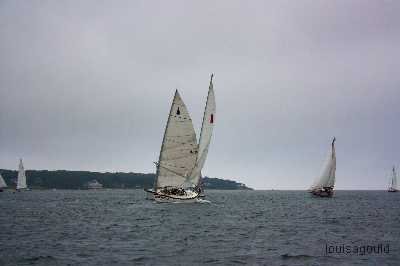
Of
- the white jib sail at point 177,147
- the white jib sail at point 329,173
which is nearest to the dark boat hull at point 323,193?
the white jib sail at point 329,173

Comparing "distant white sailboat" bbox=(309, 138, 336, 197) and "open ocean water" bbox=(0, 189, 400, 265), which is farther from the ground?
"distant white sailboat" bbox=(309, 138, 336, 197)

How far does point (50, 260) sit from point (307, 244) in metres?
18.6

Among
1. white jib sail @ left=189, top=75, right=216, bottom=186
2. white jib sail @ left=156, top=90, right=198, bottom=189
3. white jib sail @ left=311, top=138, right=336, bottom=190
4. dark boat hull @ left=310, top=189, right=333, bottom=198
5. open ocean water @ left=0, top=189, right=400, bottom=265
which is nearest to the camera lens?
open ocean water @ left=0, top=189, right=400, bottom=265

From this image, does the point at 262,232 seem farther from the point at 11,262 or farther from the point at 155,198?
the point at 155,198

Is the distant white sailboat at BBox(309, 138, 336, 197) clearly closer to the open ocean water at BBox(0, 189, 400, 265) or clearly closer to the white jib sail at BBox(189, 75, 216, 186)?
the white jib sail at BBox(189, 75, 216, 186)

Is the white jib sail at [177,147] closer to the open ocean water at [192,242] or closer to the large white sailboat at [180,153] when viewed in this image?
the large white sailboat at [180,153]

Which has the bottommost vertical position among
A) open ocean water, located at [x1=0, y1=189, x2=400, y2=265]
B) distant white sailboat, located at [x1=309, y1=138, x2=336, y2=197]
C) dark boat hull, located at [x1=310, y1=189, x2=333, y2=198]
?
open ocean water, located at [x1=0, y1=189, x2=400, y2=265]

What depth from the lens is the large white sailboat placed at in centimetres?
7638

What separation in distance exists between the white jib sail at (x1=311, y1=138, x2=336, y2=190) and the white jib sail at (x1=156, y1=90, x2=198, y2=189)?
5959 centimetres

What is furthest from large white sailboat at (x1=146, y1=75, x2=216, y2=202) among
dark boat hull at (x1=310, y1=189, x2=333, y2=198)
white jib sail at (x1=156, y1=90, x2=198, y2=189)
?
dark boat hull at (x1=310, y1=189, x2=333, y2=198)

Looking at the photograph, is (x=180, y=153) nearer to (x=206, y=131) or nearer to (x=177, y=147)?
(x=177, y=147)

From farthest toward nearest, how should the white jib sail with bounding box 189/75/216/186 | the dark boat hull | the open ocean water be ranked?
1. the dark boat hull
2. the white jib sail with bounding box 189/75/216/186
3. the open ocean water

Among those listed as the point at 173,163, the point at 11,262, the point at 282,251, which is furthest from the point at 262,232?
the point at 173,163

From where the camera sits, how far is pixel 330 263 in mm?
30625
